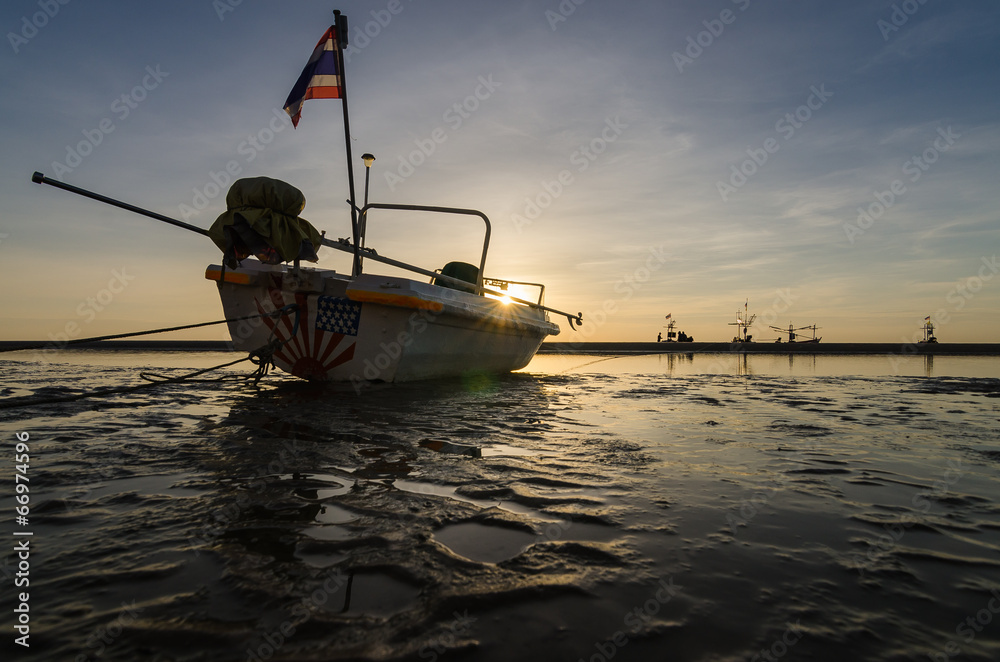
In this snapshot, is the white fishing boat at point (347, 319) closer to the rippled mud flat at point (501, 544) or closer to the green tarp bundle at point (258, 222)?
the green tarp bundle at point (258, 222)

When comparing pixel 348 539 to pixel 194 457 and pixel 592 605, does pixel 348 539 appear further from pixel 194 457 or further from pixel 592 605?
pixel 194 457

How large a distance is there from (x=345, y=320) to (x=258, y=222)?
6.19ft

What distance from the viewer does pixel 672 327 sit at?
294 feet

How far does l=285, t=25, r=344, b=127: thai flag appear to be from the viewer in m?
6.28

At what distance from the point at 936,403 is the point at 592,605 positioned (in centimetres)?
809

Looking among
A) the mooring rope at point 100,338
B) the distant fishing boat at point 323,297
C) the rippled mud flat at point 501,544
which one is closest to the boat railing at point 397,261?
the distant fishing boat at point 323,297

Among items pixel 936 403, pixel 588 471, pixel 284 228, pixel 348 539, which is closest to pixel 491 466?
pixel 588 471

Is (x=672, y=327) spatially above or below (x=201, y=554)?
above

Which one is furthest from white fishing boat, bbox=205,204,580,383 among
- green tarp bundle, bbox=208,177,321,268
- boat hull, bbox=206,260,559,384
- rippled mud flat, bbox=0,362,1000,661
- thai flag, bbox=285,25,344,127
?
rippled mud flat, bbox=0,362,1000,661

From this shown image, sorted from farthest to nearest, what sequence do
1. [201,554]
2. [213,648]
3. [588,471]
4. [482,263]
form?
[482,263], [588,471], [201,554], [213,648]

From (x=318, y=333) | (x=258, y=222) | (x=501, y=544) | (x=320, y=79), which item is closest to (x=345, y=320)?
(x=318, y=333)

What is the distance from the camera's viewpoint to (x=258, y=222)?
585cm

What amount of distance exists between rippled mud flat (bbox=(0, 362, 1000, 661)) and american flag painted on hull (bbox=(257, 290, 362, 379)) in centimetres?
303

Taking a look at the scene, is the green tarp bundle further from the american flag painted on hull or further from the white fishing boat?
the american flag painted on hull
